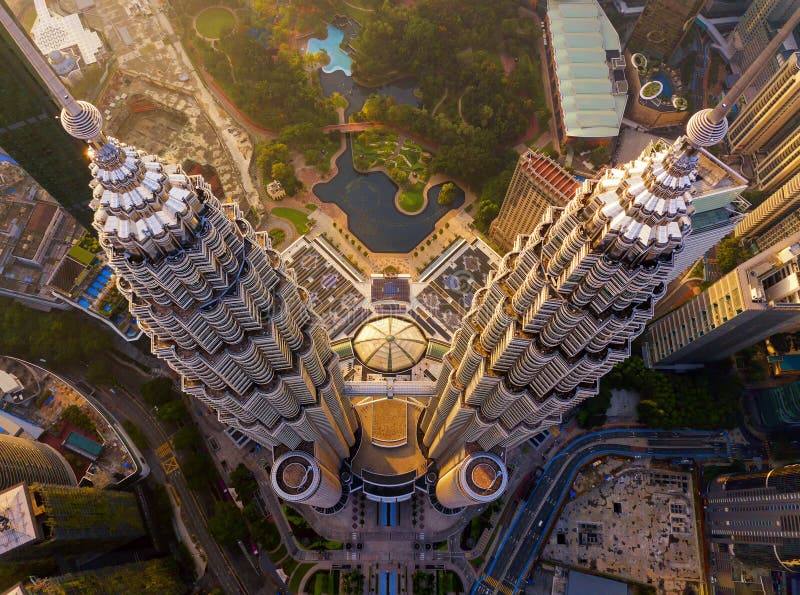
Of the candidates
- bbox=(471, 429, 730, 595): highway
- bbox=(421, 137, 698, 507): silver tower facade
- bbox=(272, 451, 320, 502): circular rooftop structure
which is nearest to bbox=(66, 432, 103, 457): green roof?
bbox=(272, 451, 320, 502): circular rooftop structure

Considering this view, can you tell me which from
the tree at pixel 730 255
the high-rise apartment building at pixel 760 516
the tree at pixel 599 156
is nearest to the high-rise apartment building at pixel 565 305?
the high-rise apartment building at pixel 760 516

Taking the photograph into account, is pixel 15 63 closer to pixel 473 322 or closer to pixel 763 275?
pixel 473 322

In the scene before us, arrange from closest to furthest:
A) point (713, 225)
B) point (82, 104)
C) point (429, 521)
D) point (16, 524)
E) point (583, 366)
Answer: point (82, 104), point (583, 366), point (16, 524), point (713, 225), point (429, 521)

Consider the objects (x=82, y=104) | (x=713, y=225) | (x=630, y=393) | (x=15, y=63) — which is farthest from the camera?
(x=630, y=393)

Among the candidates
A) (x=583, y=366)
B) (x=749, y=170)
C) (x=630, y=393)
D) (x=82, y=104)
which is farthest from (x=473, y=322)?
(x=749, y=170)

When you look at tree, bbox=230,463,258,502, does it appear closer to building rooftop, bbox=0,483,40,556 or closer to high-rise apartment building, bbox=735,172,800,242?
building rooftop, bbox=0,483,40,556

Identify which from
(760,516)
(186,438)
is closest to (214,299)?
(186,438)

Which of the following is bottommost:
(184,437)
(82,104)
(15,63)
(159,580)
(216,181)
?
(159,580)
